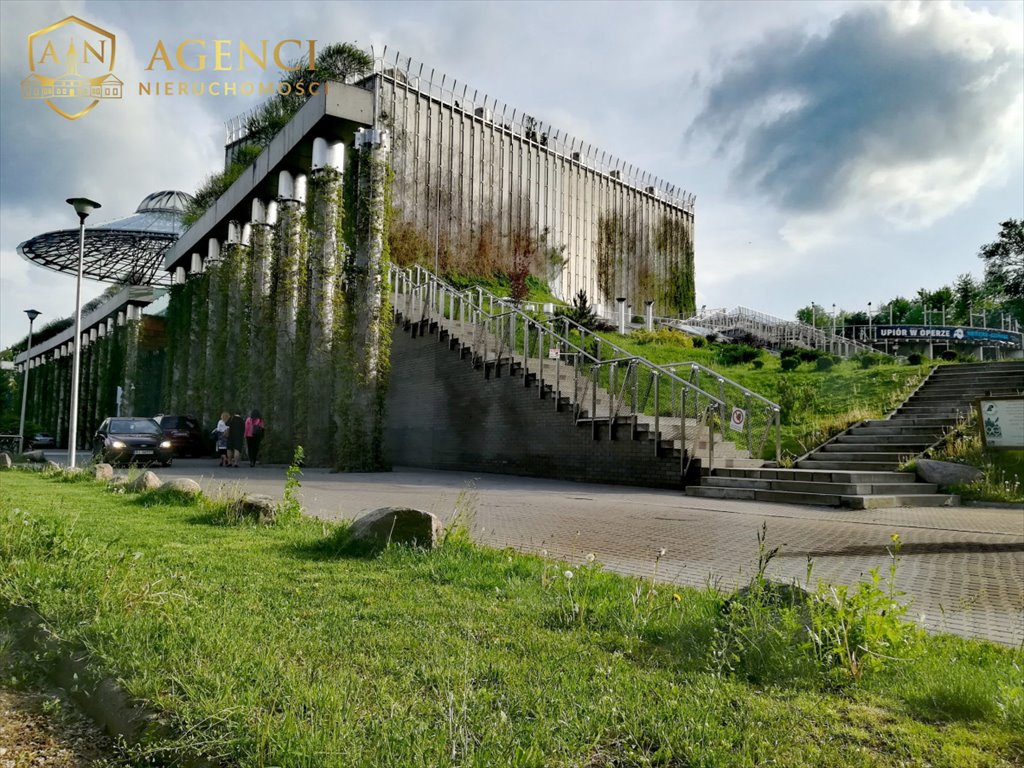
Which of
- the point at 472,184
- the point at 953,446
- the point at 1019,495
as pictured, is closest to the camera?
the point at 1019,495

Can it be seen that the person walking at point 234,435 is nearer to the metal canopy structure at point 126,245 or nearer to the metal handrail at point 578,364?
the metal handrail at point 578,364

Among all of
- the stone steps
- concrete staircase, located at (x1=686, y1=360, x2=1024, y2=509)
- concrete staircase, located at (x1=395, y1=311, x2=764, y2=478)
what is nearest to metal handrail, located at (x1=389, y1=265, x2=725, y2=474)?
concrete staircase, located at (x1=395, y1=311, x2=764, y2=478)

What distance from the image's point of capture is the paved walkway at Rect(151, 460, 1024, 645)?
517cm

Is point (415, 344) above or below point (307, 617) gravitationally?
above

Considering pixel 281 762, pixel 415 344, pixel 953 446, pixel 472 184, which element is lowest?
pixel 281 762

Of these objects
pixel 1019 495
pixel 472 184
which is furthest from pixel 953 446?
pixel 472 184

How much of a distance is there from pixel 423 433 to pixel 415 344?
292 cm

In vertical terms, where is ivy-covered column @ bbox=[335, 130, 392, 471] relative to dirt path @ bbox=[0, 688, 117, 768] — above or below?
above

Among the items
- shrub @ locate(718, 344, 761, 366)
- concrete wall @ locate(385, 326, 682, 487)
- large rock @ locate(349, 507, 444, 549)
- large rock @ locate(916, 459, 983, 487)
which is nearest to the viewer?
large rock @ locate(349, 507, 444, 549)

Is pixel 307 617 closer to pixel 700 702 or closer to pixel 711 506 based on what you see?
pixel 700 702

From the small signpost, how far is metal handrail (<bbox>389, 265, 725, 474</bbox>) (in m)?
4.59

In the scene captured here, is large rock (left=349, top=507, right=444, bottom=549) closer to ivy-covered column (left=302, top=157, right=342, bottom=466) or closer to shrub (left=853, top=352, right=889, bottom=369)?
ivy-covered column (left=302, top=157, right=342, bottom=466)

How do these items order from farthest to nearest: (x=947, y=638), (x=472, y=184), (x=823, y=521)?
(x=472, y=184)
(x=823, y=521)
(x=947, y=638)

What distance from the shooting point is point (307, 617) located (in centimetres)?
402
